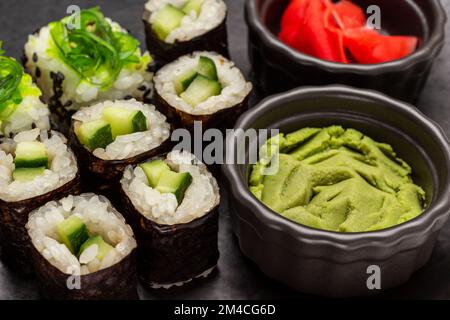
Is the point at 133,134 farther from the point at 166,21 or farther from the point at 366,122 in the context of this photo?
the point at 366,122

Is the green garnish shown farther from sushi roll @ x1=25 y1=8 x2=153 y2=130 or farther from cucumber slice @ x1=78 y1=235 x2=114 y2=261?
cucumber slice @ x1=78 y1=235 x2=114 y2=261

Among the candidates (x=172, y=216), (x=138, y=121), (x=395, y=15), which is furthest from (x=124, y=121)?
(x=395, y=15)

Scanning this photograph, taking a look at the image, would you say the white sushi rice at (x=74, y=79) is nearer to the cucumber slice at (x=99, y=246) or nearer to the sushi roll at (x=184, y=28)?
the sushi roll at (x=184, y=28)

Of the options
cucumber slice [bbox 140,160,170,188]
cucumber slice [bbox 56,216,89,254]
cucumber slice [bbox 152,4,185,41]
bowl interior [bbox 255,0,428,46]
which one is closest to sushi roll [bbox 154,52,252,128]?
→ cucumber slice [bbox 152,4,185,41]

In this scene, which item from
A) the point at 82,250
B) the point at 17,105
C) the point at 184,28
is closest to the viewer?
the point at 82,250

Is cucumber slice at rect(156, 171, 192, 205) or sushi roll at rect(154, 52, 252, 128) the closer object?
cucumber slice at rect(156, 171, 192, 205)

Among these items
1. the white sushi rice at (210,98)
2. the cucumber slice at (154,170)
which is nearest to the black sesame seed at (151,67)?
the white sushi rice at (210,98)

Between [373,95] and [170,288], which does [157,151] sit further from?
[373,95]
